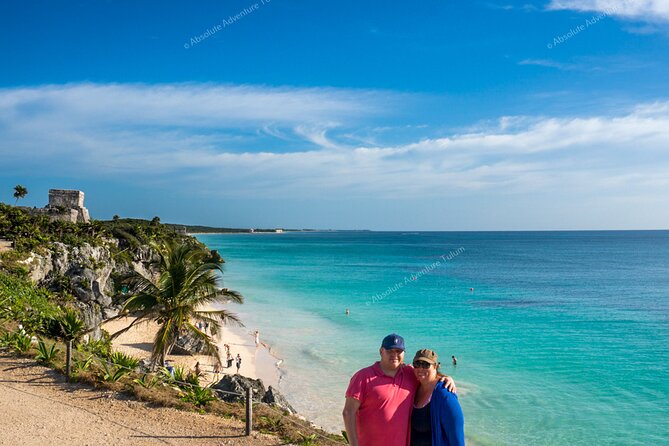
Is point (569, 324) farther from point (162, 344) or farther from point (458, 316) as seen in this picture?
point (162, 344)

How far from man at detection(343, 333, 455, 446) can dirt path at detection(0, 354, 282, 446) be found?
4.61 meters

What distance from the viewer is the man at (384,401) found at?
412 cm

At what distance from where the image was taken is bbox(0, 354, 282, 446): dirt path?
780cm

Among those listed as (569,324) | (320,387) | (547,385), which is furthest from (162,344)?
(569,324)

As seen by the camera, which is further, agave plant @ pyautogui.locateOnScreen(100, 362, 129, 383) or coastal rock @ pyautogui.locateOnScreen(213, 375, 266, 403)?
coastal rock @ pyautogui.locateOnScreen(213, 375, 266, 403)

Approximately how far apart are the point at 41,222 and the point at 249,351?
1693 cm

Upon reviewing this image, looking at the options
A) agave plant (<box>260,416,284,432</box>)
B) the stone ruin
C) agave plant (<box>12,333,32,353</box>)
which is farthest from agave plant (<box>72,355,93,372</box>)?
the stone ruin

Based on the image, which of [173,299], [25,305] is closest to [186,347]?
[25,305]

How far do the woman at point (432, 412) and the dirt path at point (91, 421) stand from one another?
16.3ft

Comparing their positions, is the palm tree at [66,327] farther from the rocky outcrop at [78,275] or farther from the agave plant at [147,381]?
the rocky outcrop at [78,275]

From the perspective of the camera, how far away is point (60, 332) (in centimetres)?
1302

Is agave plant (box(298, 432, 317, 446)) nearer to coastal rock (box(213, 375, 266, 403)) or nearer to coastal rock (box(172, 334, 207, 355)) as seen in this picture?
coastal rock (box(213, 375, 266, 403))

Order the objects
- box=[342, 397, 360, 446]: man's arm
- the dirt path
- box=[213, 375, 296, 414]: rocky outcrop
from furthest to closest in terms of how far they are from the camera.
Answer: box=[213, 375, 296, 414]: rocky outcrop → the dirt path → box=[342, 397, 360, 446]: man's arm

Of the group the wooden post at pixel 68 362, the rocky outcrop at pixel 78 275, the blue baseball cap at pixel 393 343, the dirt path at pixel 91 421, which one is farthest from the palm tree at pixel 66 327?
the blue baseball cap at pixel 393 343
